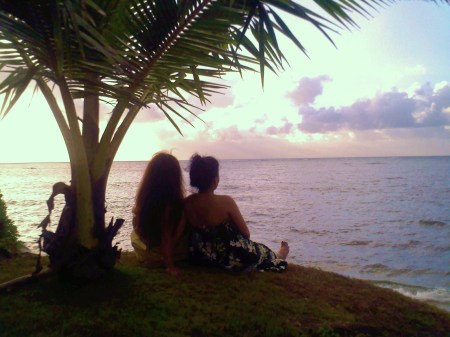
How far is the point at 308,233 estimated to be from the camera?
1368 centimetres

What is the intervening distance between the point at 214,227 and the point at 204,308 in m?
1.01

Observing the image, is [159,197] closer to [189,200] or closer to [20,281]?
[189,200]

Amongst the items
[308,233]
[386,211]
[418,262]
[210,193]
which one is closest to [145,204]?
[210,193]

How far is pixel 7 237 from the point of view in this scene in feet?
17.9

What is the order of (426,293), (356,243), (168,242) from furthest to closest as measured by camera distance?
(356,243) → (426,293) → (168,242)

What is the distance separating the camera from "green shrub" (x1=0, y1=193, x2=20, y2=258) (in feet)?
17.3

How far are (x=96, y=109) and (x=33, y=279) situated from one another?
1.62 meters

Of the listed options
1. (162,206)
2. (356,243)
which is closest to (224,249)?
(162,206)

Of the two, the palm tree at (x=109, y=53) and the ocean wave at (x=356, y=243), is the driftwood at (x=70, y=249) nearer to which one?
the palm tree at (x=109, y=53)

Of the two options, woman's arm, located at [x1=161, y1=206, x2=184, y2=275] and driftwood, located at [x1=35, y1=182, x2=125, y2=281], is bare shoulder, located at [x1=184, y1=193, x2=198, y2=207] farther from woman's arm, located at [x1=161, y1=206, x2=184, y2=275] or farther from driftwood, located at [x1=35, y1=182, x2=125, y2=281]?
driftwood, located at [x1=35, y1=182, x2=125, y2=281]

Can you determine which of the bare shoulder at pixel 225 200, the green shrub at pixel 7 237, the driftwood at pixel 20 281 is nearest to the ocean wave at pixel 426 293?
the bare shoulder at pixel 225 200

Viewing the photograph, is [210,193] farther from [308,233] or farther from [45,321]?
[308,233]

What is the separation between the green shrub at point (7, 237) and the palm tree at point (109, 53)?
8.12ft

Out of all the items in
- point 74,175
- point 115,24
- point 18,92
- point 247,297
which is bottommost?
point 247,297
